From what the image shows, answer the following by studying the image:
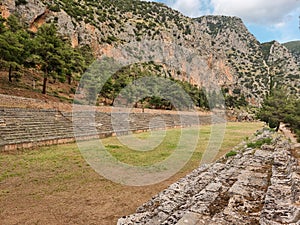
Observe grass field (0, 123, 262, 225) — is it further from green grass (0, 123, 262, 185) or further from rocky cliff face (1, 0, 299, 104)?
rocky cliff face (1, 0, 299, 104)

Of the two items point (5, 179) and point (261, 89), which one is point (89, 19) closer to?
point (5, 179)

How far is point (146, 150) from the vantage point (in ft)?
43.6

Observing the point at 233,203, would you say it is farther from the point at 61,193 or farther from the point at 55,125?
the point at 55,125

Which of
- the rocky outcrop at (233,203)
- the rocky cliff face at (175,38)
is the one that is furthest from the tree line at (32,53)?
the rocky outcrop at (233,203)

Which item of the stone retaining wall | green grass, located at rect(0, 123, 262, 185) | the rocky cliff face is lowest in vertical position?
green grass, located at rect(0, 123, 262, 185)

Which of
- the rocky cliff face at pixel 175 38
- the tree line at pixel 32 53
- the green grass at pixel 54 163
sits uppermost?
the rocky cliff face at pixel 175 38

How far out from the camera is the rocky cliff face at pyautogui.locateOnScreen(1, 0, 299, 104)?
4884 centimetres

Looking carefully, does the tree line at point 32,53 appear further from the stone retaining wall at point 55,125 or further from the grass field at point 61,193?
the grass field at point 61,193

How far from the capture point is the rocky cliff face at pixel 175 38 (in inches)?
1923

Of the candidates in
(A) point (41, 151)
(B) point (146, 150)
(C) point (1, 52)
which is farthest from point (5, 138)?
(C) point (1, 52)

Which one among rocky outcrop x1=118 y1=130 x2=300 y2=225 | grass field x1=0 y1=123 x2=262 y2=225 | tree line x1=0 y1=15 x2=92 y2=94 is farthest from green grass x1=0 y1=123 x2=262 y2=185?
tree line x1=0 y1=15 x2=92 y2=94

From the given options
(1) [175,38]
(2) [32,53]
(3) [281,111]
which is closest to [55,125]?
(2) [32,53]

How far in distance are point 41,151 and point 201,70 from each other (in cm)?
8776

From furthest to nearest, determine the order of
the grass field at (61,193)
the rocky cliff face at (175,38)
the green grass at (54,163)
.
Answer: the rocky cliff face at (175,38) → the green grass at (54,163) → the grass field at (61,193)
